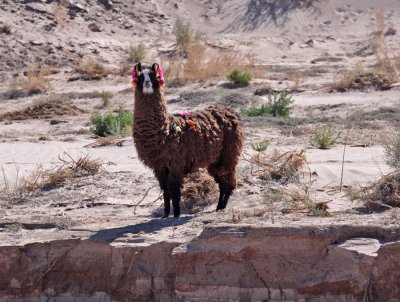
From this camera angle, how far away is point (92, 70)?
74.8 feet

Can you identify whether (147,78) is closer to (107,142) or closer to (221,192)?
(221,192)

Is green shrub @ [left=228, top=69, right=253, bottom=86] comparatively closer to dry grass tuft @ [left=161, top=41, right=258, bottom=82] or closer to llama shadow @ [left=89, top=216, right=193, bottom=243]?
Result: dry grass tuft @ [left=161, top=41, right=258, bottom=82]

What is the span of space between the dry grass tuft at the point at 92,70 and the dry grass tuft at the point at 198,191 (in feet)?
42.2

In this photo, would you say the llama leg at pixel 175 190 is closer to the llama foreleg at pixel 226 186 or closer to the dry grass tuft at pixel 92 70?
the llama foreleg at pixel 226 186

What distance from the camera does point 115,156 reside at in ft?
41.2

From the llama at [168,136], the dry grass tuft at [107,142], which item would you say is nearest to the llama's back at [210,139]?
the llama at [168,136]

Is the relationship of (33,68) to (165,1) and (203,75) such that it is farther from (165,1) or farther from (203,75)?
(165,1)

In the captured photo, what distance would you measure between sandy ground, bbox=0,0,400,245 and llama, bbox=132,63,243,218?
446mm

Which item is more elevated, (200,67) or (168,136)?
(168,136)

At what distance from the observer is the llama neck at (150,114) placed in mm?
8633

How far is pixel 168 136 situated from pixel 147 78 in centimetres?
58

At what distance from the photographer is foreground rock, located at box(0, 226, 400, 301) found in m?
7.47

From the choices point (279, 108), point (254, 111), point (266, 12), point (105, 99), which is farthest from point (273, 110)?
point (266, 12)

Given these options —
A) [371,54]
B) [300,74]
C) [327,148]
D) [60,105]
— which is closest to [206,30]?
[371,54]
